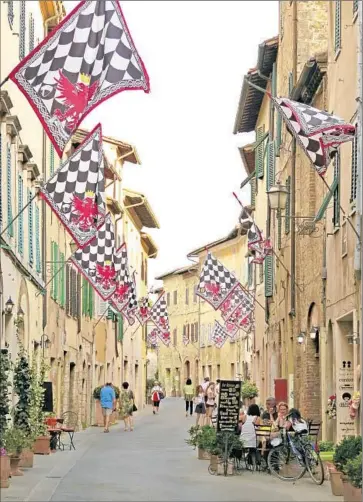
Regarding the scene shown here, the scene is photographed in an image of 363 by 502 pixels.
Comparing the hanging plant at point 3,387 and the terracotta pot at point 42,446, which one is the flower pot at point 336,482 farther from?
the terracotta pot at point 42,446

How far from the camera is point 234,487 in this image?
18375mm

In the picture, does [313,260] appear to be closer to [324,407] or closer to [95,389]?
[324,407]

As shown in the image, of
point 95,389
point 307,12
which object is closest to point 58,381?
point 95,389

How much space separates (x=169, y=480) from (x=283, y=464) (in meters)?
1.85

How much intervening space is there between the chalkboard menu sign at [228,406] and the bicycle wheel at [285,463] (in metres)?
1.33

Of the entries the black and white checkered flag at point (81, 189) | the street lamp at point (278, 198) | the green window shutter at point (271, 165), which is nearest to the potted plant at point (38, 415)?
the black and white checkered flag at point (81, 189)

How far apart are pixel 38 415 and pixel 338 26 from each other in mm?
9655

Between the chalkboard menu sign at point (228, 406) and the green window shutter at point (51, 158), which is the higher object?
the green window shutter at point (51, 158)

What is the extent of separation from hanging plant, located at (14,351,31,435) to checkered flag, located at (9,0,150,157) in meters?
9.26

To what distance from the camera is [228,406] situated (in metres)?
21.4

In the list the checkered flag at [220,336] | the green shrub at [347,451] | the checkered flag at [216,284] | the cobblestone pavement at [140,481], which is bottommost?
the cobblestone pavement at [140,481]

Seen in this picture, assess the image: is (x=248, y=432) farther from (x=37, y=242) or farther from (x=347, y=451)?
(x=37, y=242)

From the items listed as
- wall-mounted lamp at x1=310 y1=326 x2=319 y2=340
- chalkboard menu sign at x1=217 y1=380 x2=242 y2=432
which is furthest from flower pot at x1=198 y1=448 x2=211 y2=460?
wall-mounted lamp at x1=310 y1=326 x2=319 y2=340

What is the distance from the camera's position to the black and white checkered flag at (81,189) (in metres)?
21.2
